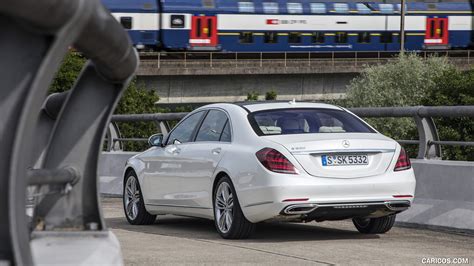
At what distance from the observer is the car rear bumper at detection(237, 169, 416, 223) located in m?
10.9

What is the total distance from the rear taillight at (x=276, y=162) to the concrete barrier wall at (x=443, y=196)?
2007mm

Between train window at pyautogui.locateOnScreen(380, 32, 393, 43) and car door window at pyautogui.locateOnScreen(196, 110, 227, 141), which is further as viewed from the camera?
train window at pyautogui.locateOnScreen(380, 32, 393, 43)

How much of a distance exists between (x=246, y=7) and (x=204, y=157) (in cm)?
6872

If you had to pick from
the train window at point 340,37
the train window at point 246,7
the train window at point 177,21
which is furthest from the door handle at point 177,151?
the train window at point 340,37

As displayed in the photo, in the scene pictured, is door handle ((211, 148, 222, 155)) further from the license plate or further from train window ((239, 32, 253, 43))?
train window ((239, 32, 253, 43))

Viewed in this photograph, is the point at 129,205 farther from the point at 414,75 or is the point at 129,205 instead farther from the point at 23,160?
the point at 414,75

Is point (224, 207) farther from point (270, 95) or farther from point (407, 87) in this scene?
point (407, 87)

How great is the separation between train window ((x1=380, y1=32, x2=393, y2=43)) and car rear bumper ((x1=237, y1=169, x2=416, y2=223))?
7668 cm

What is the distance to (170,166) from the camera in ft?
43.0

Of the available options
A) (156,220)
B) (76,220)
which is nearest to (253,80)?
(156,220)

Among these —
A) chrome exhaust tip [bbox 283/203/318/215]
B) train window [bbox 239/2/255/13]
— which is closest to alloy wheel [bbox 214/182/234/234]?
chrome exhaust tip [bbox 283/203/318/215]

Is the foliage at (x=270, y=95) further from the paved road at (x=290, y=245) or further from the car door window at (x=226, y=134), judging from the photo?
the car door window at (x=226, y=134)

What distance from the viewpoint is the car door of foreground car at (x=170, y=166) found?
12.9 m

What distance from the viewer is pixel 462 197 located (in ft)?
40.4
